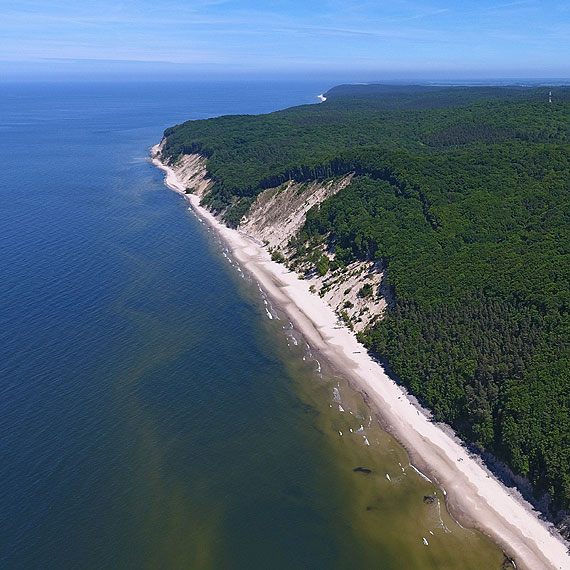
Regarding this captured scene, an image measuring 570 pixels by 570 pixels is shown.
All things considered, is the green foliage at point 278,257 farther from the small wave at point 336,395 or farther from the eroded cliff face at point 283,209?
the small wave at point 336,395

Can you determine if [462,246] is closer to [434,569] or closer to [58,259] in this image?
[434,569]

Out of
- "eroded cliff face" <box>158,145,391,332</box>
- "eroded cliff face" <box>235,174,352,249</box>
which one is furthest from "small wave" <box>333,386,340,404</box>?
"eroded cliff face" <box>235,174,352,249</box>

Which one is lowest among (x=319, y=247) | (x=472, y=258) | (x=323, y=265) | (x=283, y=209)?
(x=323, y=265)

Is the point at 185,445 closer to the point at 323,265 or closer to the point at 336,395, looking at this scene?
the point at 336,395

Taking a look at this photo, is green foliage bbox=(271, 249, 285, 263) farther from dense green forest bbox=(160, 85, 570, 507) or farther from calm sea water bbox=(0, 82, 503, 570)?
calm sea water bbox=(0, 82, 503, 570)

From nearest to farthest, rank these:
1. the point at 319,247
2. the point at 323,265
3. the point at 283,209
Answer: the point at 323,265, the point at 319,247, the point at 283,209

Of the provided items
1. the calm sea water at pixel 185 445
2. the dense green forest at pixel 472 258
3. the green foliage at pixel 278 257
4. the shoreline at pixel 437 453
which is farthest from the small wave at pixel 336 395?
the green foliage at pixel 278 257

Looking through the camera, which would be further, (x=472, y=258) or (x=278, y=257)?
(x=278, y=257)

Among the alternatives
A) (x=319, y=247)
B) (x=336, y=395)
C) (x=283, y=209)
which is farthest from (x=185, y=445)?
(x=283, y=209)
